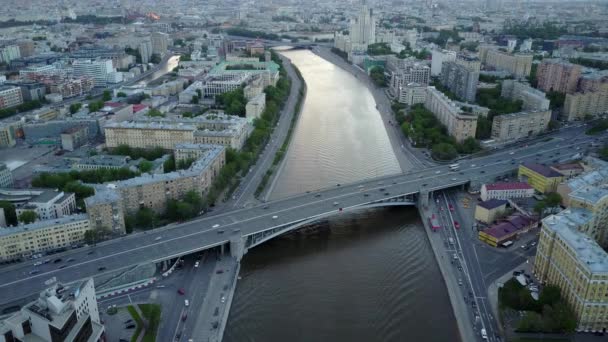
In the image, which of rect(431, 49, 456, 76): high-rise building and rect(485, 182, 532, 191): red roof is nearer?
rect(485, 182, 532, 191): red roof

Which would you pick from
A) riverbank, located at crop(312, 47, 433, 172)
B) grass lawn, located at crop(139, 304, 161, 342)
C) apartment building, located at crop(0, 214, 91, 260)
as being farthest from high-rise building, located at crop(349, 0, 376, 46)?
grass lawn, located at crop(139, 304, 161, 342)

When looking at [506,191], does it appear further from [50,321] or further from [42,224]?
[42,224]

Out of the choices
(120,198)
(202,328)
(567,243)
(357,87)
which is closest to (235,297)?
(202,328)

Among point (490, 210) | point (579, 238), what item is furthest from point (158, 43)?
point (579, 238)

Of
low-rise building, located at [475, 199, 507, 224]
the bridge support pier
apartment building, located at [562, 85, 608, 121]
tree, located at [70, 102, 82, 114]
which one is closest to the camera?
the bridge support pier

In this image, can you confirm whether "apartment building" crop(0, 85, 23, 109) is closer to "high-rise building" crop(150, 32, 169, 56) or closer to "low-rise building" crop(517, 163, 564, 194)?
"high-rise building" crop(150, 32, 169, 56)

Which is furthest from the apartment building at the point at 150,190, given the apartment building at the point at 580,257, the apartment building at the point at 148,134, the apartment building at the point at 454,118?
the apartment building at the point at 454,118

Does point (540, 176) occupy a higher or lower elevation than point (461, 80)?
lower
